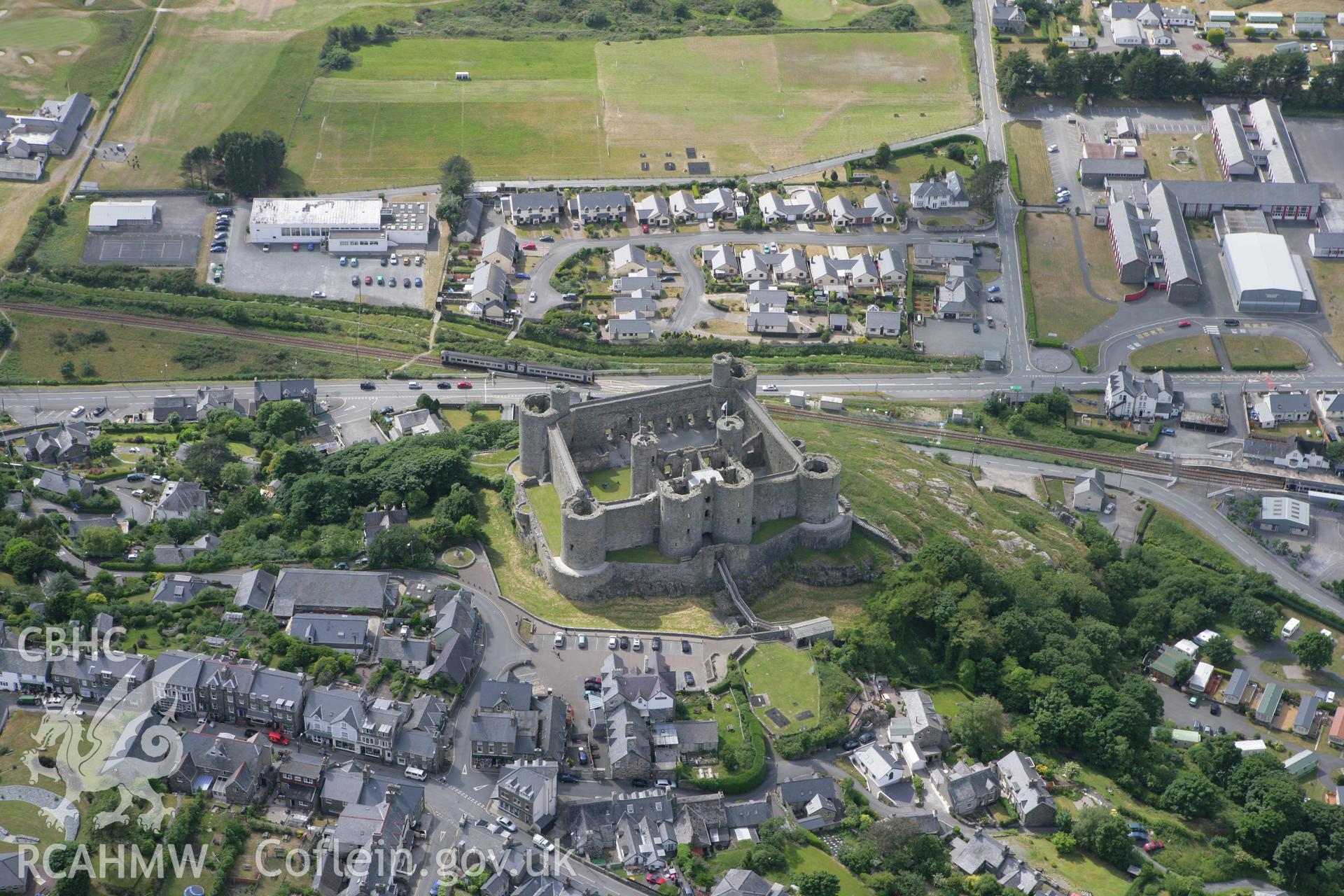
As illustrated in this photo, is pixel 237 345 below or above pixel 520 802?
below

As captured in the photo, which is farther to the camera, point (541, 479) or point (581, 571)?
point (541, 479)

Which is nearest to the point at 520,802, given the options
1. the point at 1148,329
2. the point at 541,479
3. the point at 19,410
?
the point at 541,479

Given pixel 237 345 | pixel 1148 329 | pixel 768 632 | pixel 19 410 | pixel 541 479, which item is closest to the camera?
pixel 768 632

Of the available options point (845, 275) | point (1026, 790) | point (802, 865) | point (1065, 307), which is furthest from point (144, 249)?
point (1026, 790)

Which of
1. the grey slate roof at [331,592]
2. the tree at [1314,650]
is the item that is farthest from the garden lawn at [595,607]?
the tree at [1314,650]

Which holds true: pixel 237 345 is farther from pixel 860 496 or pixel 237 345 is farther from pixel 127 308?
pixel 860 496

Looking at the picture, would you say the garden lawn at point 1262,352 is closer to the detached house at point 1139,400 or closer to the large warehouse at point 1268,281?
the large warehouse at point 1268,281
